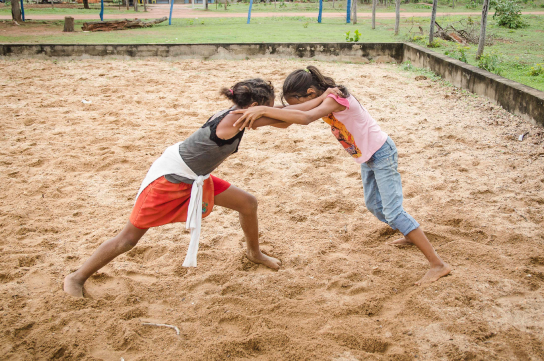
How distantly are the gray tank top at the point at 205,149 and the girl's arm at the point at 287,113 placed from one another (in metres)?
0.13

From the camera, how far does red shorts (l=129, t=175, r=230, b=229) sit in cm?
244

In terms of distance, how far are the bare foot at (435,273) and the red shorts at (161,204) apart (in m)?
1.40

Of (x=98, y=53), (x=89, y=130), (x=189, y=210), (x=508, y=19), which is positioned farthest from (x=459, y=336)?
(x=508, y=19)

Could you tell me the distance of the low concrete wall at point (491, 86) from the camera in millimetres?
5223

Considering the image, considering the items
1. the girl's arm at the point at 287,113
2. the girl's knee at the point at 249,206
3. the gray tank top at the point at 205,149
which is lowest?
the girl's knee at the point at 249,206

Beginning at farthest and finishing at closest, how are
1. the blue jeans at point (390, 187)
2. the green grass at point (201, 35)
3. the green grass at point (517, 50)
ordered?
1. the green grass at point (201, 35)
2. the green grass at point (517, 50)
3. the blue jeans at point (390, 187)

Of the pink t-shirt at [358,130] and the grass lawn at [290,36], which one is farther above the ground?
the grass lawn at [290,36]

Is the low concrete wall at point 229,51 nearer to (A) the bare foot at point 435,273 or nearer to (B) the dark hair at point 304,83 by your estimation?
(B) the dark hair at point 304,83

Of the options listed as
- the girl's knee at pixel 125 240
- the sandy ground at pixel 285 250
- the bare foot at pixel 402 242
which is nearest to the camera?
the sandy ground at pixel 285 250

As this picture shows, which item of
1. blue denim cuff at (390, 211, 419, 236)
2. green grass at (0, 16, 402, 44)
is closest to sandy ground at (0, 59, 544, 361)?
blue denim cuff at (390, 211, 419, 236)

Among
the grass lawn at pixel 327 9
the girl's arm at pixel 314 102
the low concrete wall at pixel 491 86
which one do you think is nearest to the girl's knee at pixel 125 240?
the girl's arm at pixel 314 102

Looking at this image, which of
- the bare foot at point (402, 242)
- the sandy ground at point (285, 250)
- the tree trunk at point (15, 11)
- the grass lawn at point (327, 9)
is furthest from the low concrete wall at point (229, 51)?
the grass lawn at point (327, 9)

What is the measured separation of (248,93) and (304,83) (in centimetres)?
38

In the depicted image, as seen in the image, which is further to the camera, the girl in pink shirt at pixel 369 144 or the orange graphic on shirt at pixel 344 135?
the orange graphic on shirt at pixel 344 135
